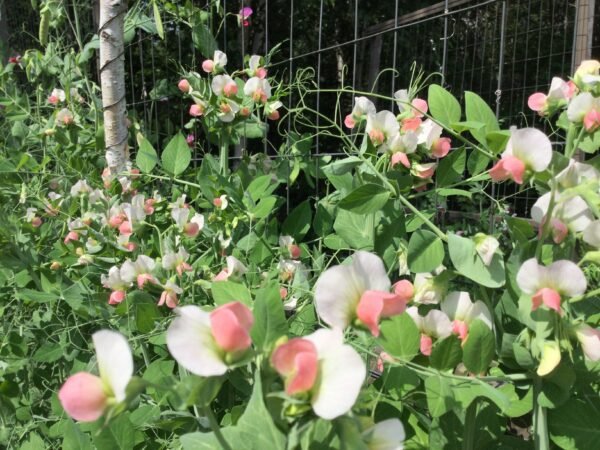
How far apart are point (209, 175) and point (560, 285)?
0.81 meters

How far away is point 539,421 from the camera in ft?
1.78

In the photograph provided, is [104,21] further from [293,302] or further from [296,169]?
[293,302]

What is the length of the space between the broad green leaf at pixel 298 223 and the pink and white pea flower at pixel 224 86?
0.26 metres

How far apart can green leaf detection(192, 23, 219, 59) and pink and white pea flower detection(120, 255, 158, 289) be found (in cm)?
74

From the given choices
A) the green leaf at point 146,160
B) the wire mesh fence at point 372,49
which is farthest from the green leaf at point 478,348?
the wire mesh fence at point 372,49

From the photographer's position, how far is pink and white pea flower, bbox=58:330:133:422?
13.6 inches

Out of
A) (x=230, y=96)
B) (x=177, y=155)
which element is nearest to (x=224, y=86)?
(x=230, y=96)

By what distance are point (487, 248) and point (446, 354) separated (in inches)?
4.1

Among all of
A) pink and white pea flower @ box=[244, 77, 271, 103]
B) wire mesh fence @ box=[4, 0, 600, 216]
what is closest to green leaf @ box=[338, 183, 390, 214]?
pink and white pea flower @ box=[244, 77, 271, 103]

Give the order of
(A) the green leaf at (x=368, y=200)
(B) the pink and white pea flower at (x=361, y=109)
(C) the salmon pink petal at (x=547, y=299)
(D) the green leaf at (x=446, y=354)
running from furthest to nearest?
(B) the pink and white pea flower at (x=361, y=109)
(A) the green leaf at (x=368, y=200)
(D) the green leaf at (x=446, y=354)
(C) the salmon pink petal at (x=547, y=299)

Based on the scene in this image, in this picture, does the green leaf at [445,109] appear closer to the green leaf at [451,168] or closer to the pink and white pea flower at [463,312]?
the green leaf at [451,168]

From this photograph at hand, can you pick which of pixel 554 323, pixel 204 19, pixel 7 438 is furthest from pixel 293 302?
pixel 204 19

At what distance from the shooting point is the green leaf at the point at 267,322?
0.45m

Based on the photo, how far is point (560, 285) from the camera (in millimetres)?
467
